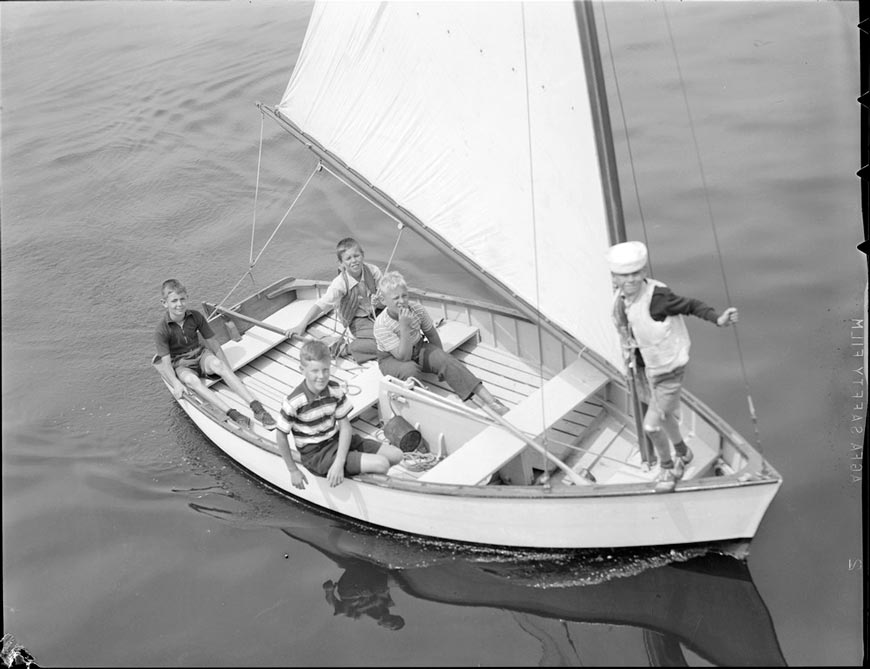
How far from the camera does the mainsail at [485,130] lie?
Answer: 5.49 metres

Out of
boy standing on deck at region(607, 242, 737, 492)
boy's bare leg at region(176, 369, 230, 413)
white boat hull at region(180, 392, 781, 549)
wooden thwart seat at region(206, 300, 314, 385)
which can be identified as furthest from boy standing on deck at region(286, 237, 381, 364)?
boy standing on deck at region(607, 242, 737, 492)

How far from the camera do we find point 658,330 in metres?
5.02

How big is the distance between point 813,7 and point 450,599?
10.3 m

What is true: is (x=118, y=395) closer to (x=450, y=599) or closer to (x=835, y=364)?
(x=450, y=599)

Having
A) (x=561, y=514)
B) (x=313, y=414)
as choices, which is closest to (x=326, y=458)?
(x=313, y=414)

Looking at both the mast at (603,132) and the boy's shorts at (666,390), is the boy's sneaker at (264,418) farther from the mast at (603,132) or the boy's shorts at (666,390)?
the boy's shorts at (666,390)

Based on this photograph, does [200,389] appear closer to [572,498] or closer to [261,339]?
[261,339]

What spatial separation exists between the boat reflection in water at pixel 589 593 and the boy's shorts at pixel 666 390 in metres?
1.04

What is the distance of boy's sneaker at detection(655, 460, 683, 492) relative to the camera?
5.29 meters

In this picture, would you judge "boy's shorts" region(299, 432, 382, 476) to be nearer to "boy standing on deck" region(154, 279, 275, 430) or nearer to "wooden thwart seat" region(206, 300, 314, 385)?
"boy standing on deck" region(154, 279, 275, 430)

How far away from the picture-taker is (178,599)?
6.18m

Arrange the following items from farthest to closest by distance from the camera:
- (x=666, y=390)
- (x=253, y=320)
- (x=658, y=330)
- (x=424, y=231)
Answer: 1. (x=253, y=320)
2. (x=424, y=231)
3. (x=666, y=390)
4. (x=658, y=330)

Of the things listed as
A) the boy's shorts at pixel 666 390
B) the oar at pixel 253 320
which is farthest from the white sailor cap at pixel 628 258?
the oar at pixel 253 320

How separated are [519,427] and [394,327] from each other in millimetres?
1222
